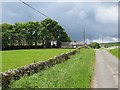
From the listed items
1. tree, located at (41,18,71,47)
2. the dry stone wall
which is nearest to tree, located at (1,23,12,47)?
Result: tree, located at (41,18,71,47)

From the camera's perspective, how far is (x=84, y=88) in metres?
15.1

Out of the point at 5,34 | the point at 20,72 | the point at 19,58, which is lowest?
the point at 19,58

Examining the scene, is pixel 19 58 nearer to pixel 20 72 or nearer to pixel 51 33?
pixel 20 72

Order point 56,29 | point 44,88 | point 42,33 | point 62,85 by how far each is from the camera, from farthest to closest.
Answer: point 56,29, point 42,33, point 62,85, point 44,88

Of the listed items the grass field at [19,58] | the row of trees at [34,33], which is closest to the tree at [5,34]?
the row of trees at [34,33]

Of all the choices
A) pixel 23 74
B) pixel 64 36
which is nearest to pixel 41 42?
pixel 64 36

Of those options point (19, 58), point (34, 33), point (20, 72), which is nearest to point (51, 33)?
point (34, 33)

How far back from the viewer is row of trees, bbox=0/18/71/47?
382 ft

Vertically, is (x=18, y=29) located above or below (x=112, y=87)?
above

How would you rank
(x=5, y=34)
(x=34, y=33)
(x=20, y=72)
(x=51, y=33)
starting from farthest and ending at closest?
1. (x=51, y=33)
2. (x=34, y=33)
3. (x=5, y=34)
4. (x=20, y=72)

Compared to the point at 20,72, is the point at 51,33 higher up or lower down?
higher up

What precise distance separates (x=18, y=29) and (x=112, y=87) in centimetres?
10947

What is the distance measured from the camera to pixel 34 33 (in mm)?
121938

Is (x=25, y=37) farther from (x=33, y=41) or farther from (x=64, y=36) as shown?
(x=64, y=36)
